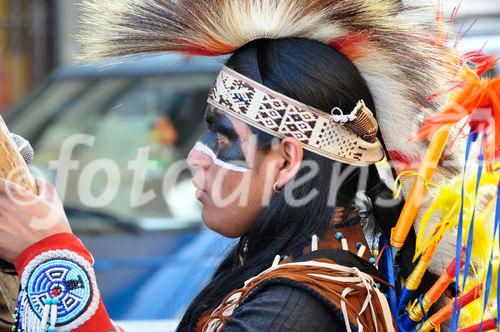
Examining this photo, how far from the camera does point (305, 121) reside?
6.66 ft

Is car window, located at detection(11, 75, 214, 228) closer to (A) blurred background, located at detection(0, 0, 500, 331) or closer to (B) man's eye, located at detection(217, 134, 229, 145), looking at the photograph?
(A) blurred background, located at detection(0, 0, 500, 331)

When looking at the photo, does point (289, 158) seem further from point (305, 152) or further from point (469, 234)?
point (469, 234)

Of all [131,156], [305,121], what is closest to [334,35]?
[305,121]

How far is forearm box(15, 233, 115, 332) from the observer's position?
1891mm

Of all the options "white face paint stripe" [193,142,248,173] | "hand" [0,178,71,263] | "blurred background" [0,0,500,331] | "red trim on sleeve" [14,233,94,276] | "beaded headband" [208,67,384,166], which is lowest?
"blurred background" [0,0,500,331]

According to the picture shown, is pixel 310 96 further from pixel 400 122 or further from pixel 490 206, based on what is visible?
pixel 490 206

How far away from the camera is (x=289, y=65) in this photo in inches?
80.6

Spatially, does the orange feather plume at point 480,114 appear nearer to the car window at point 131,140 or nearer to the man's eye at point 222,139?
the man's eye at point 222,139

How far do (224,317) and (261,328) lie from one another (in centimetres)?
12

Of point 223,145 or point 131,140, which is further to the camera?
point 131,140

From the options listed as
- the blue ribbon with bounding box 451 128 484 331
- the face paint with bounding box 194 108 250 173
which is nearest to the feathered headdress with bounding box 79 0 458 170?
the face paint with bounding box 194 108 250 173

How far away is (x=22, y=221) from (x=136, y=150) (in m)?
2.86

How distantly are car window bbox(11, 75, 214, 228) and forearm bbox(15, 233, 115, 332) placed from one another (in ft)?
8.45

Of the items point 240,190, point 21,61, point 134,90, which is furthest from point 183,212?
point 21,61
